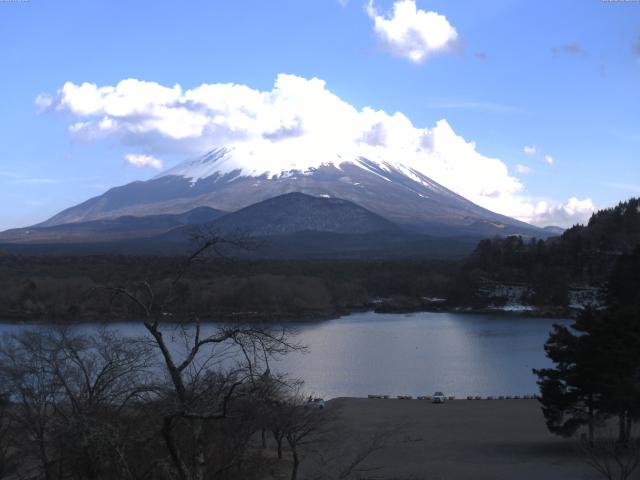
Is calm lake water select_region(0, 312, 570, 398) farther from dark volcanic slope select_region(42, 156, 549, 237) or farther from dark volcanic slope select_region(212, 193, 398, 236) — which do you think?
dark volcanic slope select_region(42, 156, 549, 237)

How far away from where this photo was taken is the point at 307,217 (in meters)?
113

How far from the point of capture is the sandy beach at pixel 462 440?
10.8 metres

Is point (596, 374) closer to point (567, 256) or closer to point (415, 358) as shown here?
point (415, 358)

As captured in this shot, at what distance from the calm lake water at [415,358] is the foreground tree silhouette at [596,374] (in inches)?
234

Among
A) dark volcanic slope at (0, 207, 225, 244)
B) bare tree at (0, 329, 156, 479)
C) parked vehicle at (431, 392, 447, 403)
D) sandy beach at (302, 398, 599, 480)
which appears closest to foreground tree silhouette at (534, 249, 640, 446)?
sandy beach at (302, 398, 599, 480)

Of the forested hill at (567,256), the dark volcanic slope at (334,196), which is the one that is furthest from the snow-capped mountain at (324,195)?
the forested hill at (567,256)

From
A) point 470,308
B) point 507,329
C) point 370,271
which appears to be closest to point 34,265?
point 370,271

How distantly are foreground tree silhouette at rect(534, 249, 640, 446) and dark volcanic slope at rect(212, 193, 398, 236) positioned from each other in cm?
9289

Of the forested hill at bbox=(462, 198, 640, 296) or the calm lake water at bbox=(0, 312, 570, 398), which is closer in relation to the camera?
the calm lake water at bbox=(0, 312, 570, 398)

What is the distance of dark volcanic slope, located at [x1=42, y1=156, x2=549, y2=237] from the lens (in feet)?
398

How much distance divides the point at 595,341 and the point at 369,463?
12.6 ft

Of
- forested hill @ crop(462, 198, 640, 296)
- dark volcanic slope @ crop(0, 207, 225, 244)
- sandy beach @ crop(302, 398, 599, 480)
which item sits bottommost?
sandy beach @ crop(302, 398, 599, 480)

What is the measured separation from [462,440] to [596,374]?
3.50 m

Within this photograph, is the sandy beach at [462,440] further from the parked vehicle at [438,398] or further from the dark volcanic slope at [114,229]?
the dark volcanic slope at [114,229]
